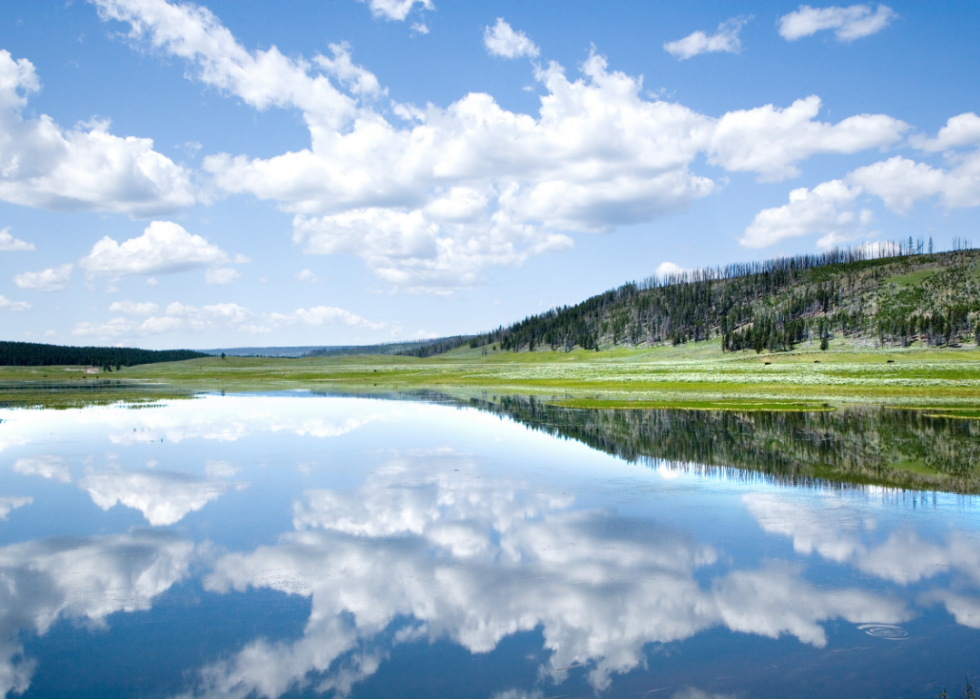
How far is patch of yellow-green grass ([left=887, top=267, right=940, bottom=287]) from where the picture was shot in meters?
171

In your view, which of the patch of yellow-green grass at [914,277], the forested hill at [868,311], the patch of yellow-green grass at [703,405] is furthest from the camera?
the patch of yellow-green grass at [914,277]

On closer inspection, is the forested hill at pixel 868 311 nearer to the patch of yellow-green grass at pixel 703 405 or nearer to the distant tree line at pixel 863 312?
the distant tree line at pixel 863 312

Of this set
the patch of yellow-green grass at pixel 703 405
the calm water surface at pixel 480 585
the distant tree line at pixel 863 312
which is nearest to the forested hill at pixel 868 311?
the distant tree line at pixel 863 312

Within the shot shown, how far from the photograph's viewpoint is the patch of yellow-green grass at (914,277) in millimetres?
171125

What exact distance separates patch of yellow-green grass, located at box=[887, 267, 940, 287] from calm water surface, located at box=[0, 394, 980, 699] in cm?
18384

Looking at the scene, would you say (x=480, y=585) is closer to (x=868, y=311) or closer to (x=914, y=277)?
(x=868, y=311)

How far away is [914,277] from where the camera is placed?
17500 cm

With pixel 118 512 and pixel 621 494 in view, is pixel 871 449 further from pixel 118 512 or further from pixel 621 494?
pixel 118 512

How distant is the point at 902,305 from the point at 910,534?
17245cm

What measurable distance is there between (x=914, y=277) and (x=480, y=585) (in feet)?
658

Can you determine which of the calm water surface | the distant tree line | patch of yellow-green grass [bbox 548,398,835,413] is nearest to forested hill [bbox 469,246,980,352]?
the distant tree line

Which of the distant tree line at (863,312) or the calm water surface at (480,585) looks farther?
the distant tree line at (863,312)

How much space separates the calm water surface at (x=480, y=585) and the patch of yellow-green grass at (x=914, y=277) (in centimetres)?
18384

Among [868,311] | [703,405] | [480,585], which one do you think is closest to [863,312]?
[868,311]
